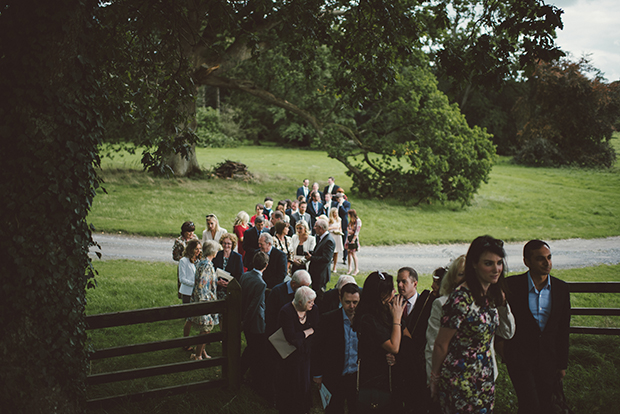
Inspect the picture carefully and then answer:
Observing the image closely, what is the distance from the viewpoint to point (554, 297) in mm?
4777

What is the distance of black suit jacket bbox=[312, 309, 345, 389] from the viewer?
15.4 feet

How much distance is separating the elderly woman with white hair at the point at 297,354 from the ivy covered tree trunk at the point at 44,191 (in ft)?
7.04

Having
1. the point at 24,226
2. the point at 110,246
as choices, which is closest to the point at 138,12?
the point at 24,226

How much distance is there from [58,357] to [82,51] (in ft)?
9.63

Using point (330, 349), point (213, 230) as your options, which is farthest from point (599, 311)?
point (213, 230)

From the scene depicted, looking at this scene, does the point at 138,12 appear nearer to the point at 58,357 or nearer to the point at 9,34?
the point at 9,34

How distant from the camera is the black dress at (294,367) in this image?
5262 millimetres

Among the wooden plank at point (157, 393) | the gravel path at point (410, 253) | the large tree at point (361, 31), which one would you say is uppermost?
the large tree at point (361, 31)

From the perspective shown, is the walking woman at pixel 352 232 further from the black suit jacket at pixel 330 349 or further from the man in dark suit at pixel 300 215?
the black suit jacket at pixel 330 349

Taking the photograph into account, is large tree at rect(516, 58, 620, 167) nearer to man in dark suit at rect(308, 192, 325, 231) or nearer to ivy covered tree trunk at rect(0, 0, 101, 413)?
man in dark suit at rect(308, 192, 325, 231)

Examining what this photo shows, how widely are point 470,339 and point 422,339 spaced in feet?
2.97

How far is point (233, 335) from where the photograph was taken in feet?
20.3

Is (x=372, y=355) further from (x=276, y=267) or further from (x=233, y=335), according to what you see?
(x=276, y=267)

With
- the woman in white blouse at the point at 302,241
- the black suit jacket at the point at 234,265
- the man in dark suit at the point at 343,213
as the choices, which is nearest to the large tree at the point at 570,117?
the man in dark suit at the point at 343,213
